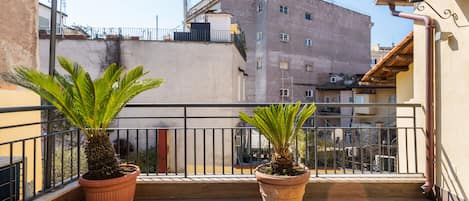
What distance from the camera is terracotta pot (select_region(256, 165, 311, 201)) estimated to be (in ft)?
8.45

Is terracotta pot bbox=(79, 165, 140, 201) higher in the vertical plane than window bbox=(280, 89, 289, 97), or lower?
lower

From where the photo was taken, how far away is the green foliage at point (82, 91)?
246 centimetres

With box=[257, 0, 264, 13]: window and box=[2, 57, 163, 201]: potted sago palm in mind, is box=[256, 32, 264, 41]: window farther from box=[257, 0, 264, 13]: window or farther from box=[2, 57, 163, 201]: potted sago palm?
box=[2, 57, 163, 201]: potted sago palm

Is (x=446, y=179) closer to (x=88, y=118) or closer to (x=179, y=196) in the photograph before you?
(x=179, y=196)

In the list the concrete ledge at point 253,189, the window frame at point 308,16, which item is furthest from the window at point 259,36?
the concrete ledge at point 253,189

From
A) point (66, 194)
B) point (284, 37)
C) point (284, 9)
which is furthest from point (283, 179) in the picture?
point (284, 9)

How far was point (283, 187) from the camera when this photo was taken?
2580 millimetres

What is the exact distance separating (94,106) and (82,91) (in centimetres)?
16

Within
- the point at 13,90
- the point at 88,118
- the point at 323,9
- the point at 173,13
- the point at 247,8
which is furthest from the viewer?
the point at 323,9

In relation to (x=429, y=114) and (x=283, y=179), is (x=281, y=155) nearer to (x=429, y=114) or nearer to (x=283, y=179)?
(x=283, y=179)

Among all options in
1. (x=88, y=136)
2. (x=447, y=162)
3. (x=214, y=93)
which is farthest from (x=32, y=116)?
(x=214, y=93)

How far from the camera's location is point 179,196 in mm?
3229

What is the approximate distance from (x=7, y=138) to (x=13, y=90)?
2.68 ft

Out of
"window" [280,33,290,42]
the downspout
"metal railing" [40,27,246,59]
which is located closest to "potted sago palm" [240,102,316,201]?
the downspout
